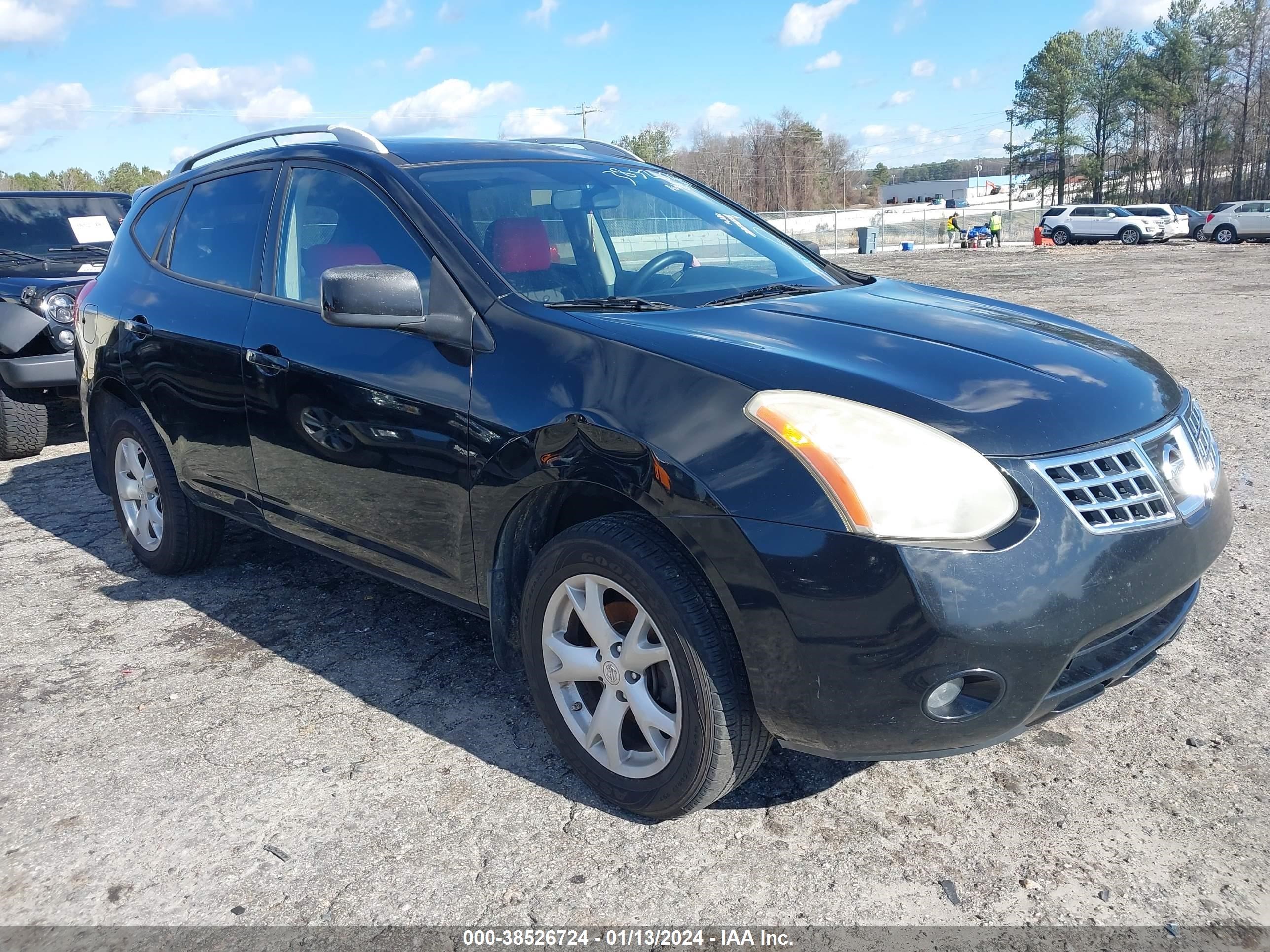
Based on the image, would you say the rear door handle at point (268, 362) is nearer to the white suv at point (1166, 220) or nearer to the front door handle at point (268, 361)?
the front door handle at point (268, 361)

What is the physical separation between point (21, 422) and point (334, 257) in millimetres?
4828

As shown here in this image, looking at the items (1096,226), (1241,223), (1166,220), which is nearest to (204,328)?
(1241,223)

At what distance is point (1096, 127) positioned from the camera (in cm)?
7306

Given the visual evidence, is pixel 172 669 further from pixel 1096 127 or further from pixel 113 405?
pixel 1096 127

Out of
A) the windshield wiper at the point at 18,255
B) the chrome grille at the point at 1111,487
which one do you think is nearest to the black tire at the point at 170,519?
the chrome grille at the point at 1111,487

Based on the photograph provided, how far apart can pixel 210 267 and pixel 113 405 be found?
112cm

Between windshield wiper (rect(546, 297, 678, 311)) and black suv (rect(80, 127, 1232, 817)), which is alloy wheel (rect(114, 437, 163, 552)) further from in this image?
windshield wiper (rect(546, 297, 678, 311))

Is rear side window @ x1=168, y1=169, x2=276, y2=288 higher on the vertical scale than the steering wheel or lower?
higher

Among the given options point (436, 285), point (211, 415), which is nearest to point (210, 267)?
point (211, 415)

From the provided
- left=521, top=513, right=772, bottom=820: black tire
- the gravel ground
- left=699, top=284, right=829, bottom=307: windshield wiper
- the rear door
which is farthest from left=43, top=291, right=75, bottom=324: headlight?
left=521, top=513, right=772, bottom=820: black tire

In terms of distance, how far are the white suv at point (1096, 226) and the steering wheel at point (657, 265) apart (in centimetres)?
4330

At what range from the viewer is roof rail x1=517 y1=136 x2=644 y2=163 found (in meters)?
4.04

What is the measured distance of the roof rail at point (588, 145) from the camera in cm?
404

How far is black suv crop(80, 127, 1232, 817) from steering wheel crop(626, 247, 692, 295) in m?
0.01
